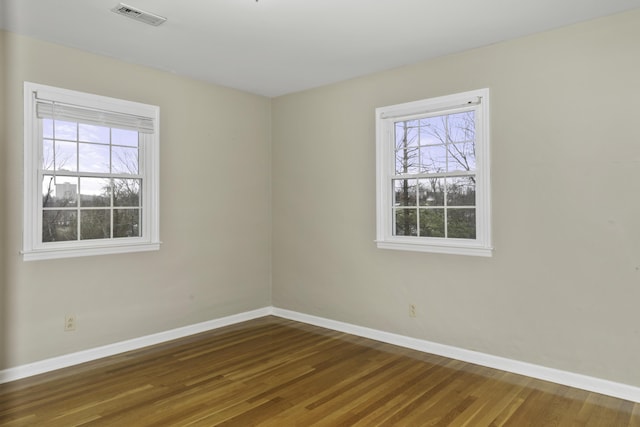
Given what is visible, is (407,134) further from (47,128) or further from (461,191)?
(47,128)

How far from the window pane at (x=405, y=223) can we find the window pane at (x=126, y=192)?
2557mm

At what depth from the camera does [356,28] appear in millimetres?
3240

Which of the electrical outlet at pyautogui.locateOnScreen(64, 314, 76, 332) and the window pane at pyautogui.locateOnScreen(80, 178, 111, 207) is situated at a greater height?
the window pane at pyautogui.locateOnScreen(80, 178, 111, 207)

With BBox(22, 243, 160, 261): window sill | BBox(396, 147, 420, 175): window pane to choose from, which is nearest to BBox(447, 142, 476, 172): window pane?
BBox(396, 147, 420, 175): window pane

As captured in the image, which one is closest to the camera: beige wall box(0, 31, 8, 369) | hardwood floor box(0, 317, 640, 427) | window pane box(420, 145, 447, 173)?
hardwood floor box(0, 317, 640, 427)

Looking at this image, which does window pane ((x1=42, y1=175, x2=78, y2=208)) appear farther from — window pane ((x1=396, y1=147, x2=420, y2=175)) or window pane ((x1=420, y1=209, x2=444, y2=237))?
window pane ((x1=420, y1=209, x2=444, y2=237))

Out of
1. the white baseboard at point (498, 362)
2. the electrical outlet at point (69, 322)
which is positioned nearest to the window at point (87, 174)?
the electrical outlet at point (69, 322)

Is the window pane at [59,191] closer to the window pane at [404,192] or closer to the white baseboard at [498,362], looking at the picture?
the white baseboard at [498,362]

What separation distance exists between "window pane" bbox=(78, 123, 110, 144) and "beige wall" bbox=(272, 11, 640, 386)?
2.34 metres

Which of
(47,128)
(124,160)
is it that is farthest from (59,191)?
(124,160)

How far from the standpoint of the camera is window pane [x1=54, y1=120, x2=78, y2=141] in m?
3.55

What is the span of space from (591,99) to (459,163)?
109 cm

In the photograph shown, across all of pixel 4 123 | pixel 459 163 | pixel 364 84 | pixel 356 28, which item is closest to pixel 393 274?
pixel 459 163

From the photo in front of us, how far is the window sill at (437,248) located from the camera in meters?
3.61
